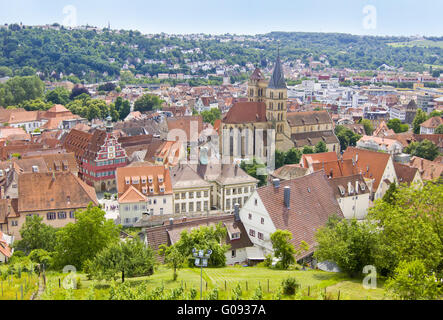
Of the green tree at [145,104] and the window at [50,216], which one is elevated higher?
the green tree at [145,104]

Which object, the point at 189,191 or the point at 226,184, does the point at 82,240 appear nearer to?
the point at 189,191

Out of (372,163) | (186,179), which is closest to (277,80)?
(372,163)

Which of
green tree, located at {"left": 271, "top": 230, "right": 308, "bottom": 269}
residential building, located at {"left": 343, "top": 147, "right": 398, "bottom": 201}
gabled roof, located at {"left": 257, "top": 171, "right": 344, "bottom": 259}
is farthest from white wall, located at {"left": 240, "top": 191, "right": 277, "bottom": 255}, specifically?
residential building, located at {"left": 343, "top": 147, "right": 398, "bottom": 201}

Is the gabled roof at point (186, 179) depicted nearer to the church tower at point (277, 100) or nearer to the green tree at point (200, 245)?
the green tree at point (200, 245)

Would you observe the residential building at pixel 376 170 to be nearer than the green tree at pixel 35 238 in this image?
No

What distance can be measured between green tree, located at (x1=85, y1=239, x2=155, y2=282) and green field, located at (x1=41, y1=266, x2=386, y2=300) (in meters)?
0.64

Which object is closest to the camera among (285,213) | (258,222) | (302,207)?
(285,213)

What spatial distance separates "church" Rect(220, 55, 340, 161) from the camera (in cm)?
8350

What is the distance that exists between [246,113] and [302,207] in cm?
4703

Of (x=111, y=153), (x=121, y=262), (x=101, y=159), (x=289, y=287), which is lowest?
(x=101, y=159)

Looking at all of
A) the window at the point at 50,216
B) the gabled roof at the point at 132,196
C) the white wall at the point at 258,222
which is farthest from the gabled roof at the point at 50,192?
the white wall at the point at 258,222

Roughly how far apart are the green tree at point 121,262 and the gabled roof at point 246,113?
57677mm

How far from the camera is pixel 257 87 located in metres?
93.9

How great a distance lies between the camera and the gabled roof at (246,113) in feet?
276
